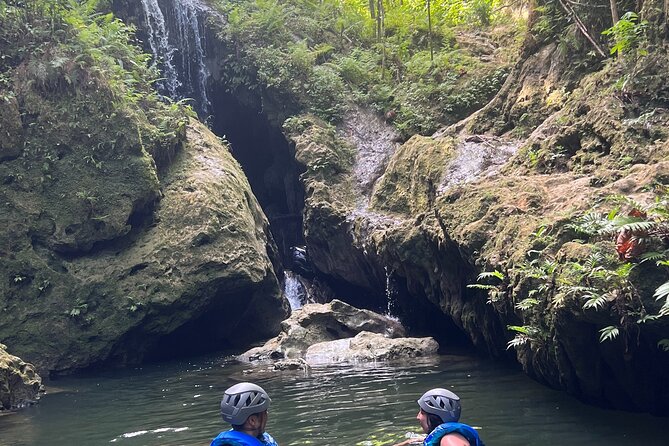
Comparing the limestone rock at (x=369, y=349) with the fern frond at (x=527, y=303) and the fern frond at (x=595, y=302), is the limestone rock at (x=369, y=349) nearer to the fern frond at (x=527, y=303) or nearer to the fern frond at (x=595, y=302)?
the fern frond at (x=527, y=303)

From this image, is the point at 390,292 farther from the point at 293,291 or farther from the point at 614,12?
the point at 614,12

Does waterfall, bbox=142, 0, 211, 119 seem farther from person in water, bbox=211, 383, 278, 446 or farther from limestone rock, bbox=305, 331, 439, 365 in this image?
person in water, bbox=211, 383, 278, 446

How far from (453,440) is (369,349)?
385 inches

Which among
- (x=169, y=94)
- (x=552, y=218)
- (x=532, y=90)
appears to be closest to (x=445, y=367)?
(x=552, y=218)

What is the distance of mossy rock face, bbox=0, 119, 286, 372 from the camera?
14969 mm

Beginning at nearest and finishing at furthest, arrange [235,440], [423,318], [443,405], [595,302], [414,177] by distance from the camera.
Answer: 1. [235,440]
2. [443,405]
3. [595,302]
4. [414,177]
5. [423,318]

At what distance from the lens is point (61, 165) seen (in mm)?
16328

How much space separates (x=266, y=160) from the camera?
2562 cm

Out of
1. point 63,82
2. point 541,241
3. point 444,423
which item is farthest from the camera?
point 63,82

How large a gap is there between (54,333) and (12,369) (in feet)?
13.3

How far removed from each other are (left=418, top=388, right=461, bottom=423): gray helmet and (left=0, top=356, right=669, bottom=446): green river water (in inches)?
117

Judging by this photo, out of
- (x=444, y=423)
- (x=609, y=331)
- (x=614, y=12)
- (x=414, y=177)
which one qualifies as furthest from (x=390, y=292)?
(x=444, y=423)

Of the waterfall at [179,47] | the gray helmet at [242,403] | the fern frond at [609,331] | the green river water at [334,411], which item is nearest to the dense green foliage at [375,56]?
the waterfall at [179,47]

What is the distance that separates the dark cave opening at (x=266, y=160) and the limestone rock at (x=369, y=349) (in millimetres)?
9556
